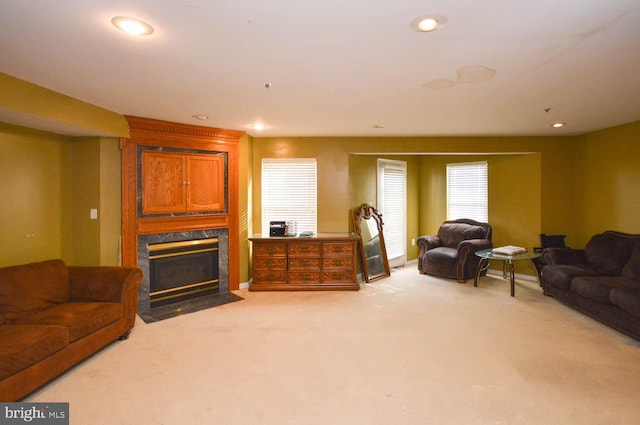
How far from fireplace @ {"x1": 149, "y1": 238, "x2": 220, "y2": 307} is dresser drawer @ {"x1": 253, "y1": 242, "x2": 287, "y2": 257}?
0.58m

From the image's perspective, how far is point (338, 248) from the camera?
16.3ft

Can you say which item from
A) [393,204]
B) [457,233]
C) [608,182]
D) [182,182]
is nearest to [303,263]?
[182,182]

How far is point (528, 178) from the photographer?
5.48m

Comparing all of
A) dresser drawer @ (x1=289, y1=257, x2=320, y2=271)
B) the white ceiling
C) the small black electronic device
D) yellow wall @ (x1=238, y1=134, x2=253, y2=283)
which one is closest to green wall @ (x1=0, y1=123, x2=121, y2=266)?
the white ceiling

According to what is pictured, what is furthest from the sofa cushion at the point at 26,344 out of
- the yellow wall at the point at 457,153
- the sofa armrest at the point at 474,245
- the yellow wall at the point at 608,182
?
the yellow wall at the point at 608,182

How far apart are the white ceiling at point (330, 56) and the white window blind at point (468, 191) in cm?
225

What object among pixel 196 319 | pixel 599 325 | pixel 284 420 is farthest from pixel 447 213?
pixel 284 420

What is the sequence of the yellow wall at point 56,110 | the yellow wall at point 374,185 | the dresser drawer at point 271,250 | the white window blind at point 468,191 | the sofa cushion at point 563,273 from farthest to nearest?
1. the white window blind at point 468,191
2. the yellow wall at point 374,185
3. the dresser drawer at point 271,250
4. the sofa cushion at point 563,273
5. the yellow wall at point 56,110

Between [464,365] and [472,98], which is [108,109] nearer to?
[472,98]

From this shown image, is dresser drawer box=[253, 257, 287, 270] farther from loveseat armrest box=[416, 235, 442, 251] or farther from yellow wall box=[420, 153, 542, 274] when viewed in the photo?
yellow wall box=[420, 153, 542, 274]

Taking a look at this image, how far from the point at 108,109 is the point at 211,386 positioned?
307cm

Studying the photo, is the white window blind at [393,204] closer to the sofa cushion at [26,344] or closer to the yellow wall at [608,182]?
the yellow wall at [608,182]

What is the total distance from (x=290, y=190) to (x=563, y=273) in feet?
12.6

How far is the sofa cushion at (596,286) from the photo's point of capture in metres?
3.47
